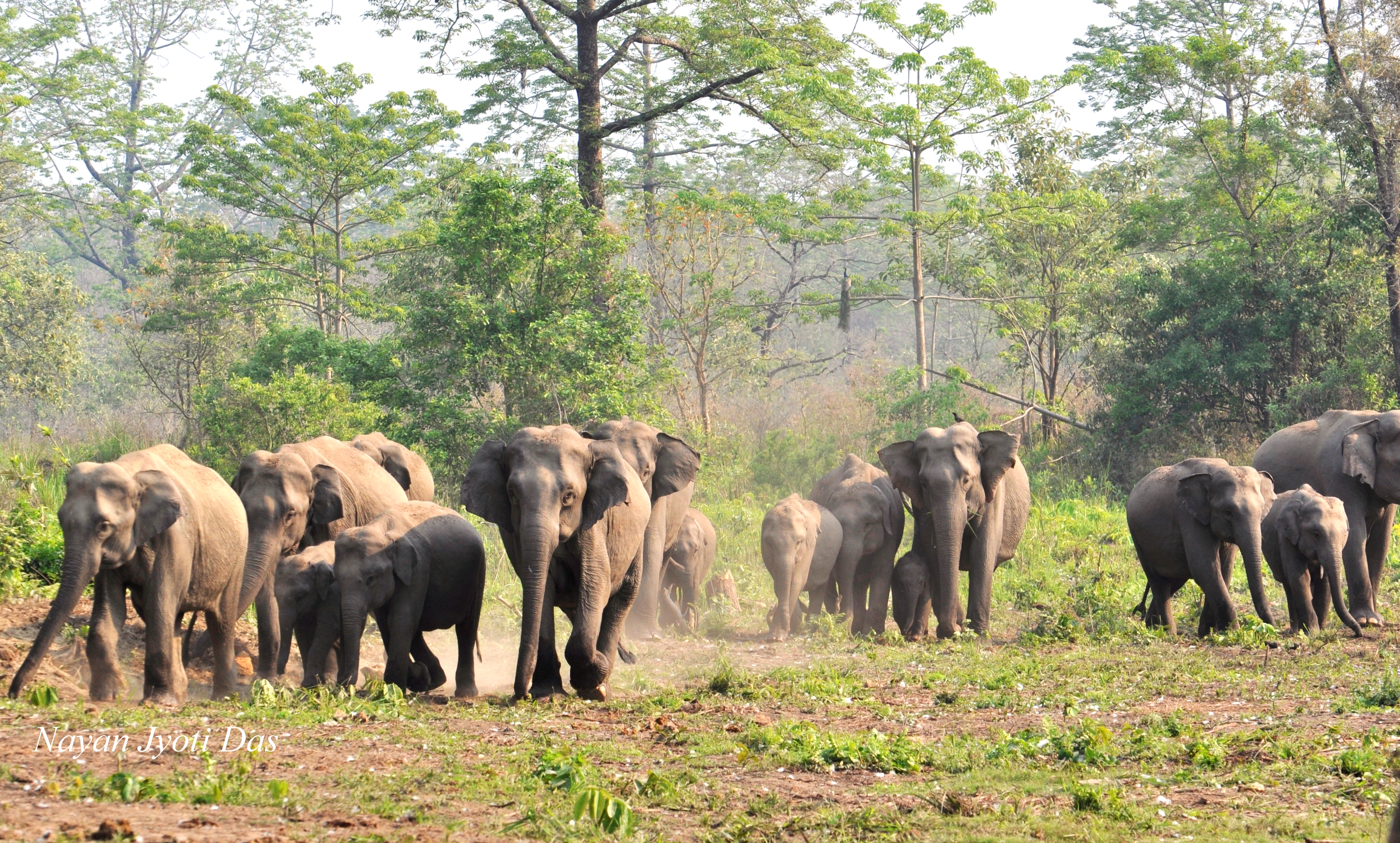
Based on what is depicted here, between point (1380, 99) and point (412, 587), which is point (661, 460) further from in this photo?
point (1380, 99)

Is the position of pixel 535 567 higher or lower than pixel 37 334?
lower

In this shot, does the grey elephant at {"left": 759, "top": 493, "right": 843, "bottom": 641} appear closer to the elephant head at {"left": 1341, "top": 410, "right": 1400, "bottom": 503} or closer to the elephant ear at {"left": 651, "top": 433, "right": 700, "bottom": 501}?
the elephant ear at {"left": 651, "top": 433, "right": 700, "bottom": 501}

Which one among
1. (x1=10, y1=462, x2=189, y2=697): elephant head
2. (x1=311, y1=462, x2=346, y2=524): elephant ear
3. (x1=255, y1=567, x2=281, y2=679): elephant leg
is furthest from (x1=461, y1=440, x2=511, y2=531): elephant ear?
(x1=311, y1=462, x2=346, y2=524): elephant ear

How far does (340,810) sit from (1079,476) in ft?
73.3

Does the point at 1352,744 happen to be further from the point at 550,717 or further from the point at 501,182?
the point at 501,182

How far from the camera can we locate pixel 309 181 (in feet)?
106

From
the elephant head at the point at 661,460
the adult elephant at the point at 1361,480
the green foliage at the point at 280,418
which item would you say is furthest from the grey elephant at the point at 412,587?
the adult elephant at the point at 1361,480

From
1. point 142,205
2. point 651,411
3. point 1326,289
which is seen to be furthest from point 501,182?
point 142,205

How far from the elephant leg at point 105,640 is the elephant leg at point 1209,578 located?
9.80 meters

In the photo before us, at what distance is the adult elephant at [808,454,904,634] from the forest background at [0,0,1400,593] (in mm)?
5104

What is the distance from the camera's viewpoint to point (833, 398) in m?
30.2

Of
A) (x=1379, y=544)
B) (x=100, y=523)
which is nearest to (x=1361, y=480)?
(x=1379, y=544)

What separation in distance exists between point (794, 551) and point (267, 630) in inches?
223

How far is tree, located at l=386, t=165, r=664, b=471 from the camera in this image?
18984 millimetres
